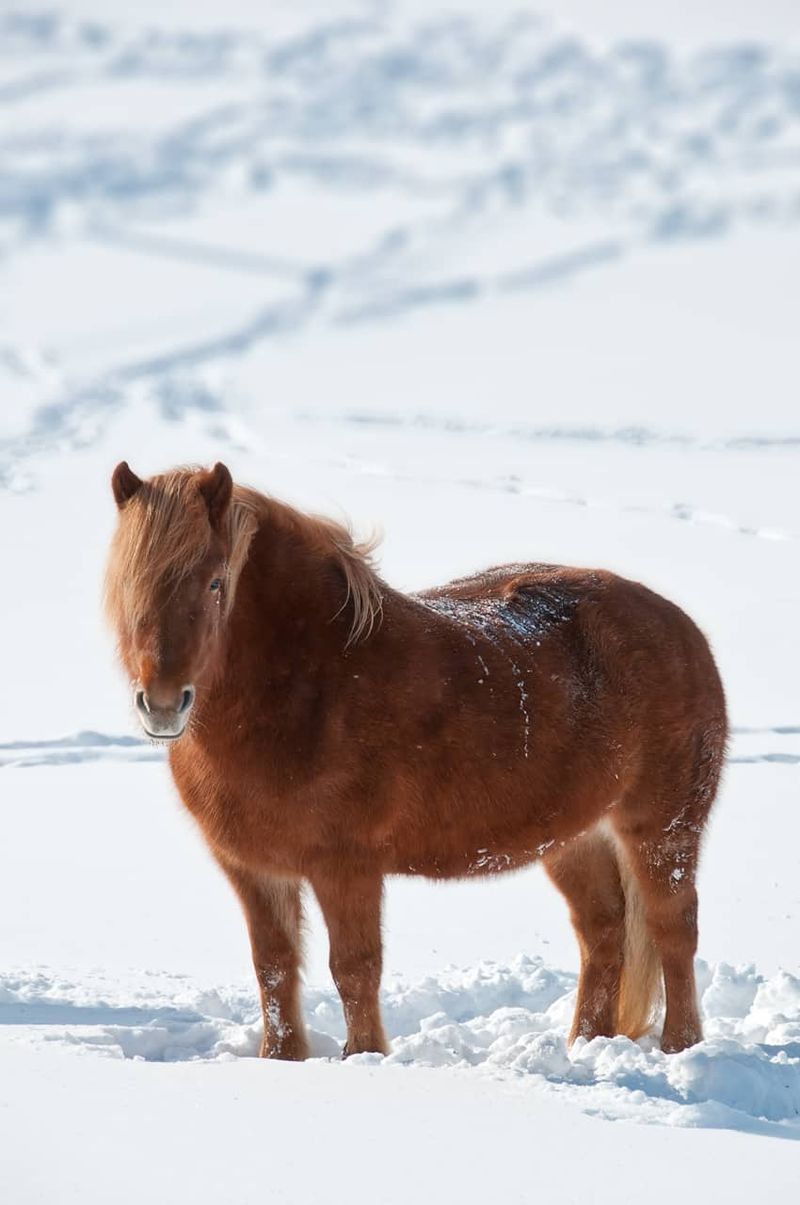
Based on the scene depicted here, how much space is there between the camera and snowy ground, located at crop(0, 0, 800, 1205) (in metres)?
3.47

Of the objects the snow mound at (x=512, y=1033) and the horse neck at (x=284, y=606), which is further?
the horse neck at (x=284, y=606)

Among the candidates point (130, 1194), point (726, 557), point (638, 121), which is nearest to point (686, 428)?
point (726, 557)

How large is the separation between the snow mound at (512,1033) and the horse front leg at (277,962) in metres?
0.15

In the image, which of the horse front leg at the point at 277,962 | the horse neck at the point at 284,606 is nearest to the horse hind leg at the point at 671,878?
the horse front leg at the point at 277,962

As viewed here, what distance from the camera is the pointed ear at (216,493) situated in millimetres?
3941

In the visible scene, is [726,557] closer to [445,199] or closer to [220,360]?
[220,360]

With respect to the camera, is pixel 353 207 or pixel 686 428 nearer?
pixel 686 428

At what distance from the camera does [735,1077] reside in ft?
13.3

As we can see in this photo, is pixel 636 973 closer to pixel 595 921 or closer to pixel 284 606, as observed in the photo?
pixel 595 921

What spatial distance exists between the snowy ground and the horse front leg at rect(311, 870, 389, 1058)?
0.15 meters

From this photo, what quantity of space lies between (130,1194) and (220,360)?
74.9 ft

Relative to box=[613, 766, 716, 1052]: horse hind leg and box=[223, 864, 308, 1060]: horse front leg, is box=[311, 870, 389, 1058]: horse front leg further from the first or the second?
box=[613, 766, 716, 1052]: horse hind leg

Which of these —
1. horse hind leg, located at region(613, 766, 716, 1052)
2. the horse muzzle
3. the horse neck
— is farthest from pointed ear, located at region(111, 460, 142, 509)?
horse hind leg, located at region(613, 766, 716, 1052)

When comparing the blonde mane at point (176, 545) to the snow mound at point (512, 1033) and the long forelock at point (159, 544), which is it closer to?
the long forelock at point (159, 544)
